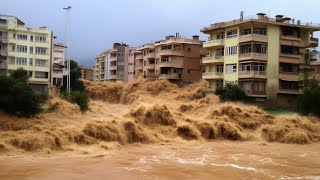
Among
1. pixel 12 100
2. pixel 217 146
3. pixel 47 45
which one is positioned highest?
pixel 47 45

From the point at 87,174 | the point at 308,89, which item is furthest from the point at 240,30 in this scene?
the point at 87,174

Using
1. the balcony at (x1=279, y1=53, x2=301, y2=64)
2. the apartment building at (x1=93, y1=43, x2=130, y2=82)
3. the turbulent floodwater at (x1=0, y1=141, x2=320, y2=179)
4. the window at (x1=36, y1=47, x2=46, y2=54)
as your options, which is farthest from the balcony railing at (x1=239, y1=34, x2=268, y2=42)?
the apartment building at (x1=93, y1=43, x2=130, y2=82)

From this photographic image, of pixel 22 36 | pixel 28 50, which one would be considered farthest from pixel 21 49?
pixel 22 36

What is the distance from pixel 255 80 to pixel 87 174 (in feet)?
126

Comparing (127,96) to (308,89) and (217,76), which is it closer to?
(217,76)

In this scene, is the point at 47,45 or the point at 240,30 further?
the point at 47,45

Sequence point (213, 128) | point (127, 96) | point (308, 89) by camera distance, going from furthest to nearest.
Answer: point (127, 96), point (308, 89), point (213, 128)

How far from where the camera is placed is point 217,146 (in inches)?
1287

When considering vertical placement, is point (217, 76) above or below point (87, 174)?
above

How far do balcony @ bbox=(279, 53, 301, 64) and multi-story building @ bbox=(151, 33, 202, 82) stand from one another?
21.4 m

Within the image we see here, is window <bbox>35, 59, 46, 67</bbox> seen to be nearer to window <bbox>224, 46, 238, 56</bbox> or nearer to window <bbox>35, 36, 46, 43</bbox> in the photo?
window <bbox>35, 36, 46, 43</bbox>

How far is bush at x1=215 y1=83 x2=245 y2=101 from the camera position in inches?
2068

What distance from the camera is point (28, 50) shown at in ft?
213

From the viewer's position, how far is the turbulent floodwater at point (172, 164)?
19656 millimetres
